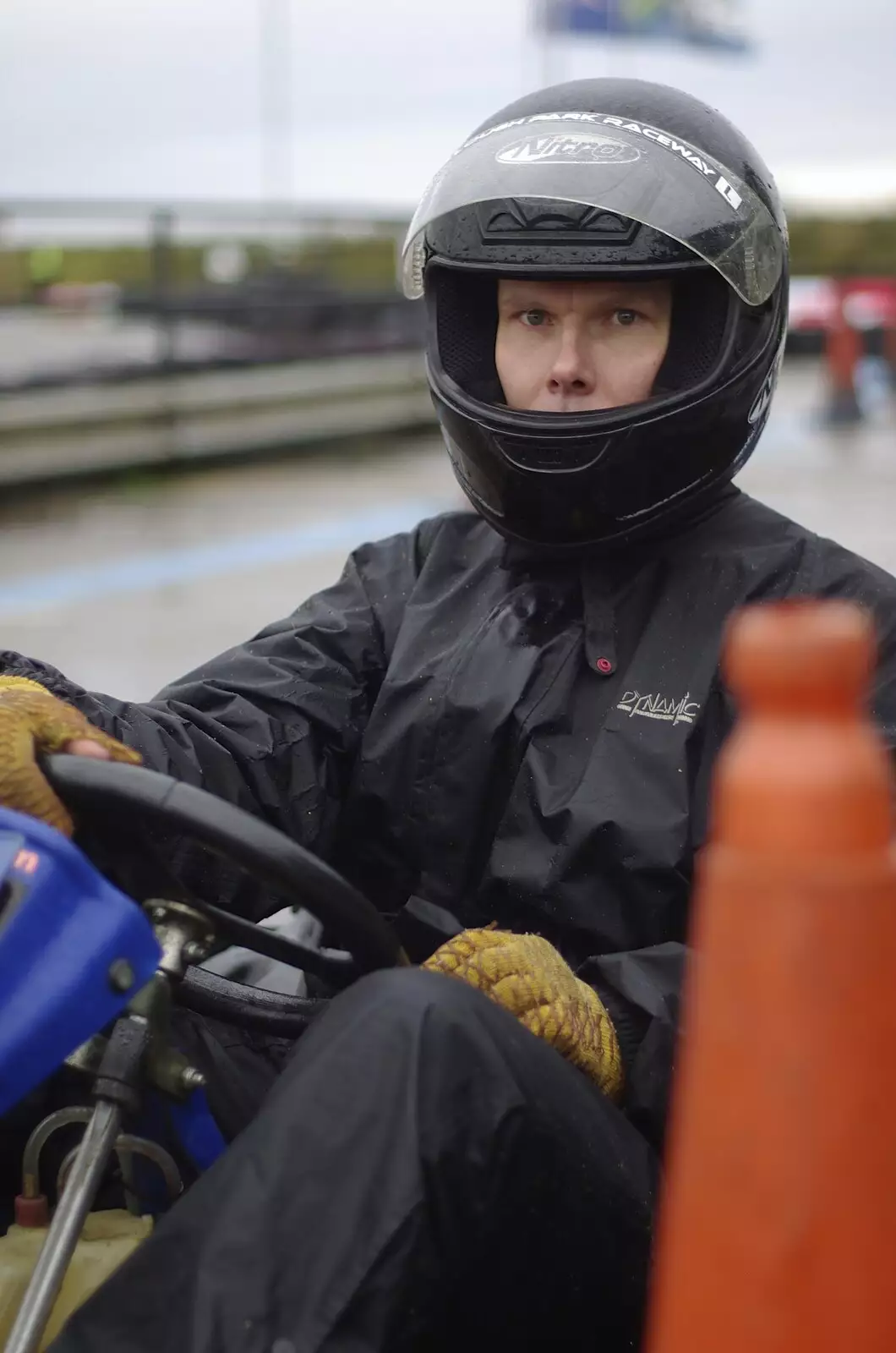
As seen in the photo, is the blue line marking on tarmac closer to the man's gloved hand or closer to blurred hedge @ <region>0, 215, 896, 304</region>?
blurred hedge @ <region>0, 215, 896, 304</region>

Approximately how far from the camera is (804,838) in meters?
0.95

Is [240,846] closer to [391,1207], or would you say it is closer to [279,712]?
[391,1207]

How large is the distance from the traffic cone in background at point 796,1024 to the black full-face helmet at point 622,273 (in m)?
1.28

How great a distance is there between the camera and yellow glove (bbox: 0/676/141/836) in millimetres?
1628

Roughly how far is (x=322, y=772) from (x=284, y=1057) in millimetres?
390

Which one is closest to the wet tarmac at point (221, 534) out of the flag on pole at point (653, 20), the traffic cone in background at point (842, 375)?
the traffic cone in background at point (842, 375)

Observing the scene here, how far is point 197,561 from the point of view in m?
8.43

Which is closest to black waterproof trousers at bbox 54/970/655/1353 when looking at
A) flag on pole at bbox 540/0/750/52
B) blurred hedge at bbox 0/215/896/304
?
blurred hedge at bbox 0/215/896/304

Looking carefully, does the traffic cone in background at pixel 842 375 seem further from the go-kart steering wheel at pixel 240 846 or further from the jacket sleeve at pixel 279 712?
the go-kart steering wheel at pixel 240 846

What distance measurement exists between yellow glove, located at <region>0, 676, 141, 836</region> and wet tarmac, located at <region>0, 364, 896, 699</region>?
13.3 ft

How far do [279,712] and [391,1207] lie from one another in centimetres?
100

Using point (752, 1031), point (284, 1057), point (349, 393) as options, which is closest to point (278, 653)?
point (284, 1057)

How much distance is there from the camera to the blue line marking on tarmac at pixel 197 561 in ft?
25.2

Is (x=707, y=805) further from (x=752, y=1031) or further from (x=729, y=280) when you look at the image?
(x=752, y=1031)
